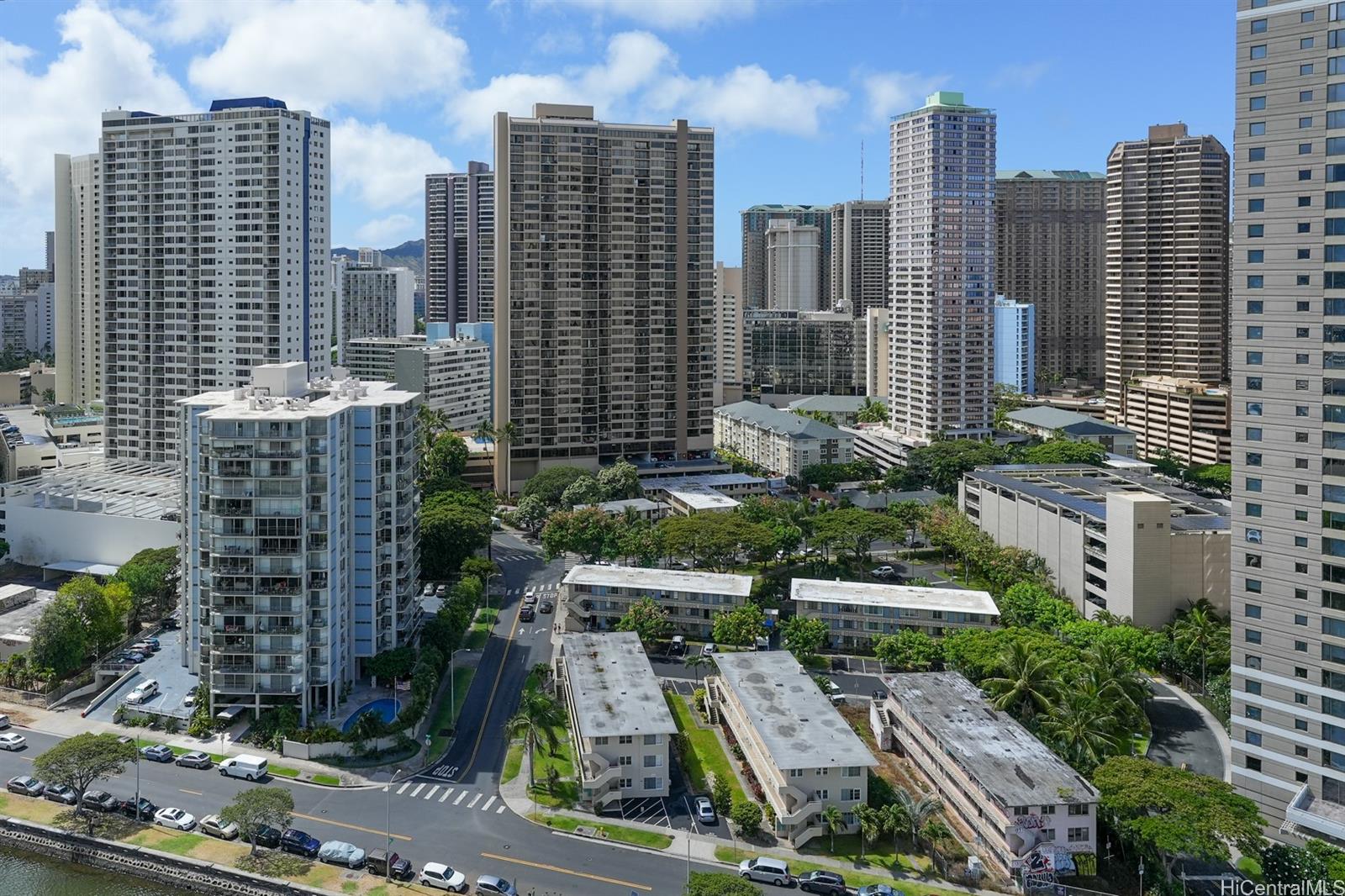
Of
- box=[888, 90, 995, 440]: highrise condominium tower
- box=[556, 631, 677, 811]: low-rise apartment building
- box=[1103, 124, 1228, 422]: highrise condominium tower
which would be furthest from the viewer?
box=[1103, 124, 1228, 422]: highrise condominium tower

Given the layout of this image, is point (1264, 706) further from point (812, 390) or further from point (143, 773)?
point (812, 390)

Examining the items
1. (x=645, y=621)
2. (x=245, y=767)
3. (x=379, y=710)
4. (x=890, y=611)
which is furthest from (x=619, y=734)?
(x=890, y=611)

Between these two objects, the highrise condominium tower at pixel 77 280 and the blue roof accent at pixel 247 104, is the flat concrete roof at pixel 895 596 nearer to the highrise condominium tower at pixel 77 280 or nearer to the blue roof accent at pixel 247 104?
the blue roof accent at pixel 247 104

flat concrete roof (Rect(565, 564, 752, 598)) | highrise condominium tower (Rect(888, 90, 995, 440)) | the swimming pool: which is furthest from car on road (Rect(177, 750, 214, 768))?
highrise condominium tower (Rect(888, 90, 995, 440))

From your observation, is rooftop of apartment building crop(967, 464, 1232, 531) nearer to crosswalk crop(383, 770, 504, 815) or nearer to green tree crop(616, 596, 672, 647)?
green tree crop(616, 596, 672, 647)

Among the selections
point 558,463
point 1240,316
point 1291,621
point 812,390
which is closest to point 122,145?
point 558,463

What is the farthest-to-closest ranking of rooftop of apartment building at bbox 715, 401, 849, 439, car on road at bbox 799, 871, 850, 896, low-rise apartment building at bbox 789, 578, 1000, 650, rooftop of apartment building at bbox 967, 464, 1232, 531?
rooftop of apartment building at bbox 715, 401, 849, 439 < rooftop of apartment building at bbox 967, 464, 1232, 531 < low-rise apartment building at bbox 789, 578, 1000, 650 < car on road at bbox 799, 871, 850, 896
